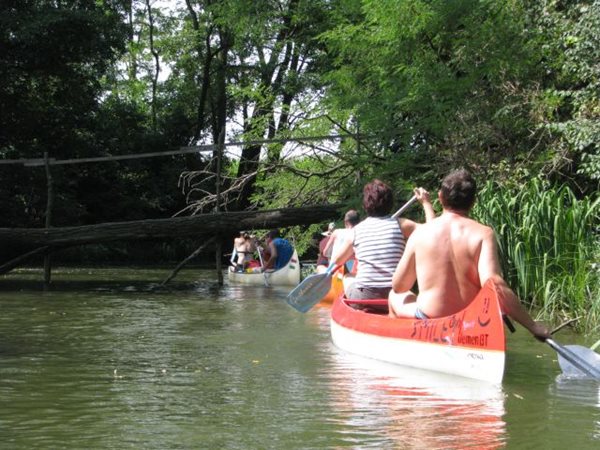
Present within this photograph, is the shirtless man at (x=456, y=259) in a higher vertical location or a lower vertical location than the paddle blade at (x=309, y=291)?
higher

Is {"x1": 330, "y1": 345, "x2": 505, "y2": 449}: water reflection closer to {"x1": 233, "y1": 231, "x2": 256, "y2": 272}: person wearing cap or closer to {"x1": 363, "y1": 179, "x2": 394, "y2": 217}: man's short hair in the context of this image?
{"x1": 363, "y1": 179, "x2": 394, "y2": 217}: man's short hair

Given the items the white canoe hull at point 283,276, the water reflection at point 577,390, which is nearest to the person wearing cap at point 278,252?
the white canoe hull at point 283,276

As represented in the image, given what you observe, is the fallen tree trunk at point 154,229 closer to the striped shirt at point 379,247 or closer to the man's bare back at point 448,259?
the striped shirt at point 379,247

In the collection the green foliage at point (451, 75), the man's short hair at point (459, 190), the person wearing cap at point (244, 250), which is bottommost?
the person wearing cap at point (244, 250)

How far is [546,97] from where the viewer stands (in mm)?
12781

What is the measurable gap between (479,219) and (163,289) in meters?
8.52

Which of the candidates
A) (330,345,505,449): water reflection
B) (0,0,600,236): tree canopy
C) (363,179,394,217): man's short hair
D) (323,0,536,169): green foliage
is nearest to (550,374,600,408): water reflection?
(330,345,505,449): water reflection

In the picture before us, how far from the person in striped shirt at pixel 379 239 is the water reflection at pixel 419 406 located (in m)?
1.19

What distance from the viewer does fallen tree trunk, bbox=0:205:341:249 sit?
1889cm

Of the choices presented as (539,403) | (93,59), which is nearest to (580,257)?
(539,403)

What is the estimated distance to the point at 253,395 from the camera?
655cm

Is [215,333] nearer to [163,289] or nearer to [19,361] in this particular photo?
[19,361]

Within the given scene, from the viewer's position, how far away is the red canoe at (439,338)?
6254 millimetres

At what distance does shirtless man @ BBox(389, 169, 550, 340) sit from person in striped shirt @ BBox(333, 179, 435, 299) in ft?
5.11
